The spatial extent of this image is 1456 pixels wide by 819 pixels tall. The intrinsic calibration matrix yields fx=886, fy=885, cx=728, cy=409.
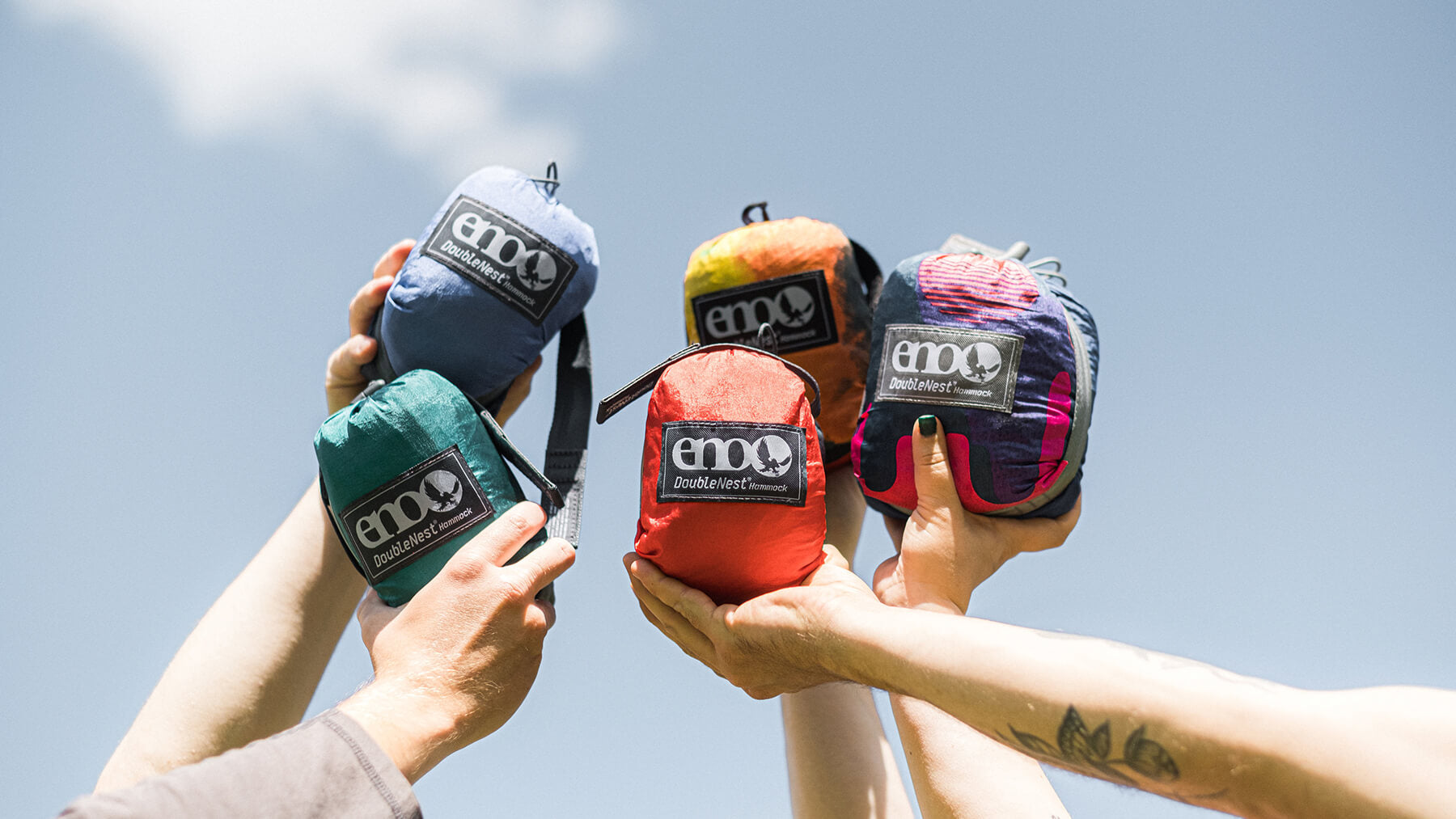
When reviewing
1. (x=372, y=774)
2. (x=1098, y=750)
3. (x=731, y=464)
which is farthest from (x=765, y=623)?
(x=372, y=774)

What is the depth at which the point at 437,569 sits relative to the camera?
2004mm

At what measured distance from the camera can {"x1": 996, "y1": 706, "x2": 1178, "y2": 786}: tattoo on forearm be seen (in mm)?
1364

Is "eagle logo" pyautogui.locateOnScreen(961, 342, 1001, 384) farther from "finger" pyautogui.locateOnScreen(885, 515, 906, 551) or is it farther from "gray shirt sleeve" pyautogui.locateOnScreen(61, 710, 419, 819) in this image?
"gray shirt sleeve" pyautogui.locateOnScreen(61, 710, 419, 819)

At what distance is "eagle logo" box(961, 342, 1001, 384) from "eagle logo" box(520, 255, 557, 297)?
44.1 inches

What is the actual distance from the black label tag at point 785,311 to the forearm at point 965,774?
0.99 meters

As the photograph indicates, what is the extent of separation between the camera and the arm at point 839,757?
2.39 metres

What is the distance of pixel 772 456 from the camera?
76.4 inches

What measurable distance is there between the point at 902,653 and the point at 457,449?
42.9 inches

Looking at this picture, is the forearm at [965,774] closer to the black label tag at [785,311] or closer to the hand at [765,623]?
the hand at [765,623]

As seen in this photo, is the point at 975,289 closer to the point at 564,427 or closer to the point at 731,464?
the point at 731,464

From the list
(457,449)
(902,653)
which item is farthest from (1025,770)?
(457,449)

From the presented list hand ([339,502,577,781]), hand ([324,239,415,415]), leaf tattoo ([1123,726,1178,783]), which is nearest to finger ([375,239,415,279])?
hand ([324,239,415,415])

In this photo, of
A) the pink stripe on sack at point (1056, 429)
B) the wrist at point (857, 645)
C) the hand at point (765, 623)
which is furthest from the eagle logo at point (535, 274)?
the pink stripe on sack at point (1056, 429)

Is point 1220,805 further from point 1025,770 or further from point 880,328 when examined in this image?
point 880,328
